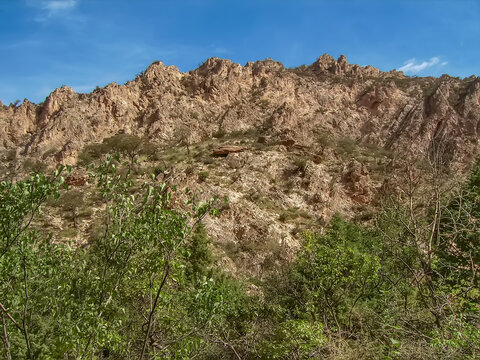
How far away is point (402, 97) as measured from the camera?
143 ft

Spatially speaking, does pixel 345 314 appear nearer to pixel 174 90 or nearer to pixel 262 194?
pixel 262 194

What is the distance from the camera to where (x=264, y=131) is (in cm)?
3597

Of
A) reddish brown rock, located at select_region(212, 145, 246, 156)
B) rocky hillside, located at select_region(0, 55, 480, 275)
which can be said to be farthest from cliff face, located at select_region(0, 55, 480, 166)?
reddish brown rock, located at select_region(212, 145, 246, 156)

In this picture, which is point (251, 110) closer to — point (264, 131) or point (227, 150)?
point (264, 131)

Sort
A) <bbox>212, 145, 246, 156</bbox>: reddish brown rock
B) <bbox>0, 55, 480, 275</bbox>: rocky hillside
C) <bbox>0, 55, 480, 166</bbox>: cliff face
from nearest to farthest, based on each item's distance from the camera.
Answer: <bbox>0, 55, 480, 275</bbox>: rocky hillside < <bbox>212, 145, 246, 156</bbox>: reddish brown rock < <bbox>0, 55, 480, 166</bbox>: cliff face

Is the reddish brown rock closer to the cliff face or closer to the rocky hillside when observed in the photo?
the rocky hillside

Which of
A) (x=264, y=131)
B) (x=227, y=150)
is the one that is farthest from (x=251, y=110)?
(x=227, y=150)

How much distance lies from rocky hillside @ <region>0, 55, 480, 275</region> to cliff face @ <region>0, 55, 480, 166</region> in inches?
5.3

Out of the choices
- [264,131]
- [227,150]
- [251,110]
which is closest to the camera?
[227,150]

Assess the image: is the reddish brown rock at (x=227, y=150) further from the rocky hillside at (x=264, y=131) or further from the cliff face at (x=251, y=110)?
the cliff face at (x=251, y=110)

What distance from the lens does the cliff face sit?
34.5m

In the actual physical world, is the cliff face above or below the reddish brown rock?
above

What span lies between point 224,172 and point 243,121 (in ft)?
42.8

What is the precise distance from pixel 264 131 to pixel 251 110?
6.16 metres
